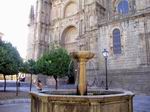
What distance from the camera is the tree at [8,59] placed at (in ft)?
61.5

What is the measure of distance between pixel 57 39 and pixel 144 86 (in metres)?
22.2

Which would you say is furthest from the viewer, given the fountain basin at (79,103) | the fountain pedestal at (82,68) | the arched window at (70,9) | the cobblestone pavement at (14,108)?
the arched window at (70,9)

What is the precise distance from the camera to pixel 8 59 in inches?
758

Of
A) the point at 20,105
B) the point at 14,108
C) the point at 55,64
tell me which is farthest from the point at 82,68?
the point at 55,64

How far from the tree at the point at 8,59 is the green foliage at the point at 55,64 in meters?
4.46

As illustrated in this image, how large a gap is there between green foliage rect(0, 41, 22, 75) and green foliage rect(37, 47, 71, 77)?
4455 mm

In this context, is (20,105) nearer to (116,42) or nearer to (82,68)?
(82,68)

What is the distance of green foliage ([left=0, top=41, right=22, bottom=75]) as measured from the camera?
18.7 meters

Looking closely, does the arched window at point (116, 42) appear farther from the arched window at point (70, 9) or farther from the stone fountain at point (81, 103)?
the stone fountain at point (81, 103)

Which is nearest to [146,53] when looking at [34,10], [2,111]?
[2,111]

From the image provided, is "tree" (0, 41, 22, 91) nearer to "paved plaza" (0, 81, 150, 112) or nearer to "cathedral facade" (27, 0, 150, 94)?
"paved plaza" (0, 81, 150, 112)

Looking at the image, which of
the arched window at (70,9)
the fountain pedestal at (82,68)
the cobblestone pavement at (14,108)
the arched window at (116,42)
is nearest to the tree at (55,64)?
the arched window at (116,42)

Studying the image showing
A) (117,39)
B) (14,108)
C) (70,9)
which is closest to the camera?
(14,108)

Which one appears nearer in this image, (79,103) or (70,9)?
(79,103)
